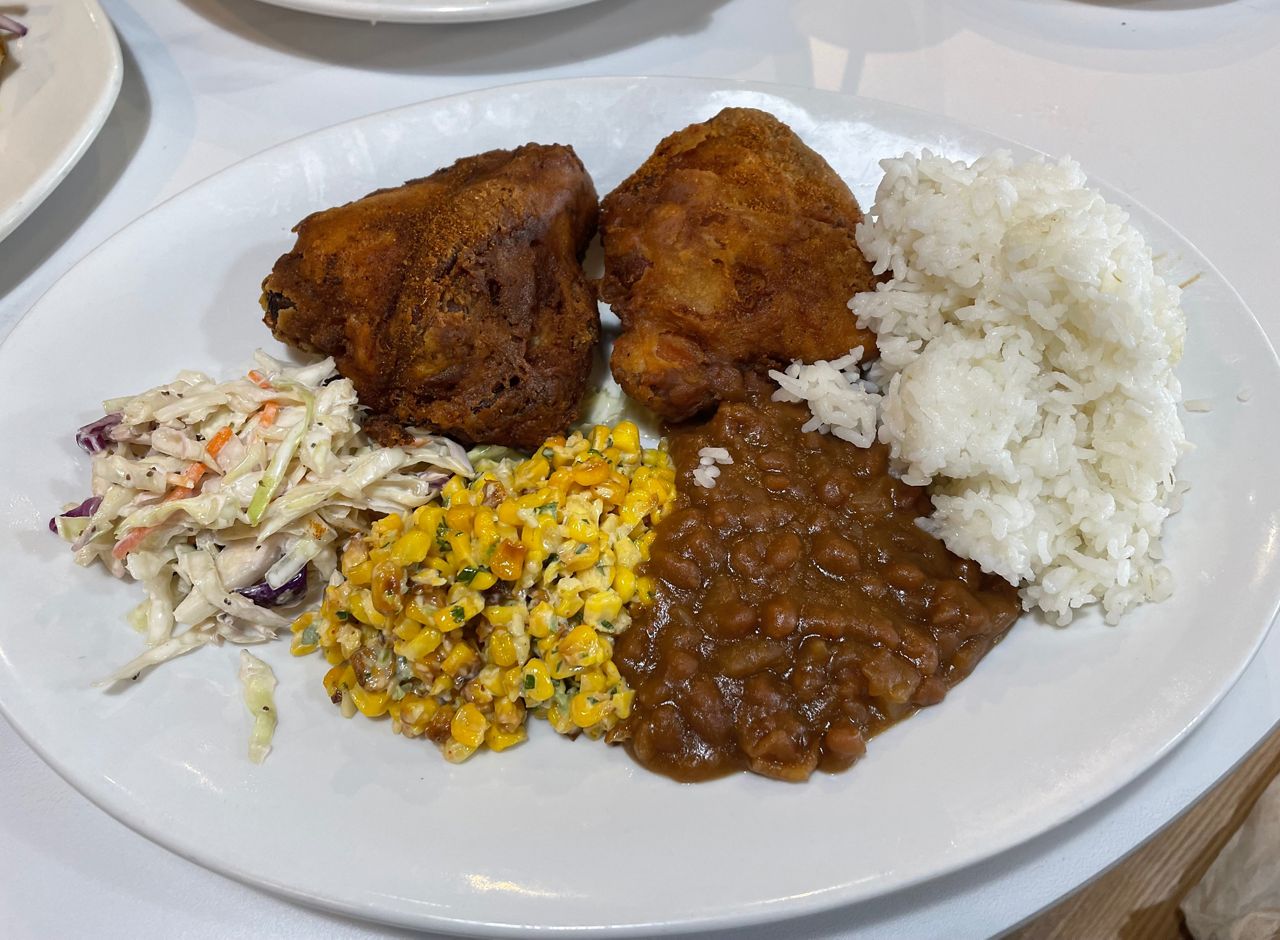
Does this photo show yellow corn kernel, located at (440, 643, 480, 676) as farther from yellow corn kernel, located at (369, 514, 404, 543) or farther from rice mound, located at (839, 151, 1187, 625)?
rice mound, located at (839, 151, 1187, 625)

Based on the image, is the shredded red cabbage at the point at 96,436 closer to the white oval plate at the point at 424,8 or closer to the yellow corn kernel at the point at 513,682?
the yellow corn kernel at the point at 513,682

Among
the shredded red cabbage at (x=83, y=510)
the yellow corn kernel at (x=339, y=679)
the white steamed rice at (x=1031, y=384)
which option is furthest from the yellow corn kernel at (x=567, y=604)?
the shredded red cabbage at (x=83, y=510)

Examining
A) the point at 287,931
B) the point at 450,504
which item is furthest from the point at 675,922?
the point at 450,504

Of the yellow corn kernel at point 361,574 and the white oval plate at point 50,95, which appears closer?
the yellow corn kernel at point 361,574

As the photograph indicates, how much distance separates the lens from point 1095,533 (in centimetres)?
230

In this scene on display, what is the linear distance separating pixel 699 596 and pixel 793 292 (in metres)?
0.94

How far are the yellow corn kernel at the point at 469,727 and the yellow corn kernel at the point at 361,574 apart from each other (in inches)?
16.5

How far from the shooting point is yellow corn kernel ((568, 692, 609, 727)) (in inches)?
84.0

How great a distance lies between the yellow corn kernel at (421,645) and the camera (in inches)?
85.4

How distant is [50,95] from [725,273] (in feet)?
8.35

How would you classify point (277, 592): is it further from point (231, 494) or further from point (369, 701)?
point (369, 701)

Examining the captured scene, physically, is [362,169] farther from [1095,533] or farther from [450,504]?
[1095,533]

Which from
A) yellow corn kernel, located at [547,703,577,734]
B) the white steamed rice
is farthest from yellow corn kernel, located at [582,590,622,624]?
the white steamed rice

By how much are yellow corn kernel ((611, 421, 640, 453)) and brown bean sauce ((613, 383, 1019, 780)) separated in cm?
13
